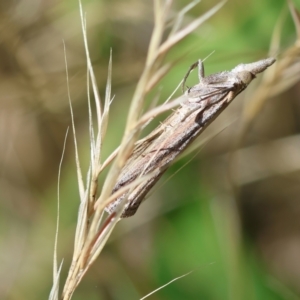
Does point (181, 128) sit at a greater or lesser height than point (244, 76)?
lesser

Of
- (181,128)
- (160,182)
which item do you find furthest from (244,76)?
(160,182)

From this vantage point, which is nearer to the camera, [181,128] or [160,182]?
[181,128]

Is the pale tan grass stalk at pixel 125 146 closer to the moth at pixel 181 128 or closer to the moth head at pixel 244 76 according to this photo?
the moth at pixel 181 128

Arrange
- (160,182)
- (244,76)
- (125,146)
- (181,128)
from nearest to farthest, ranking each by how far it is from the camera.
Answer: (125,146), (181,128), (244,76), (160,182)

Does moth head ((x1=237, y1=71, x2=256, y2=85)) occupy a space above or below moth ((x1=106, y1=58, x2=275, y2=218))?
above

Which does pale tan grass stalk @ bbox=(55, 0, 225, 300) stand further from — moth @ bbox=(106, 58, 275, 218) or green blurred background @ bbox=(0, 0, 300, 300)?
green blurred background @ bbox=(0, 0, 300, 300)

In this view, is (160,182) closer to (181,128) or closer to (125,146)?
(181,128)

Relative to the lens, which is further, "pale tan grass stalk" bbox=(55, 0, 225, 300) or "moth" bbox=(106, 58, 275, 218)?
"moth" bbox=(106, 58, 275, 218)

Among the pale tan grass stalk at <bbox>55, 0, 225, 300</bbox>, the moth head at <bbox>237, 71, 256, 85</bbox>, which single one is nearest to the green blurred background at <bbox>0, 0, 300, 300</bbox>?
the moth head at <bbox>237, 71, 256, 85</bbox>

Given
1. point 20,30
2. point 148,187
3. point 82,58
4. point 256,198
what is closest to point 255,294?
point 256,198
